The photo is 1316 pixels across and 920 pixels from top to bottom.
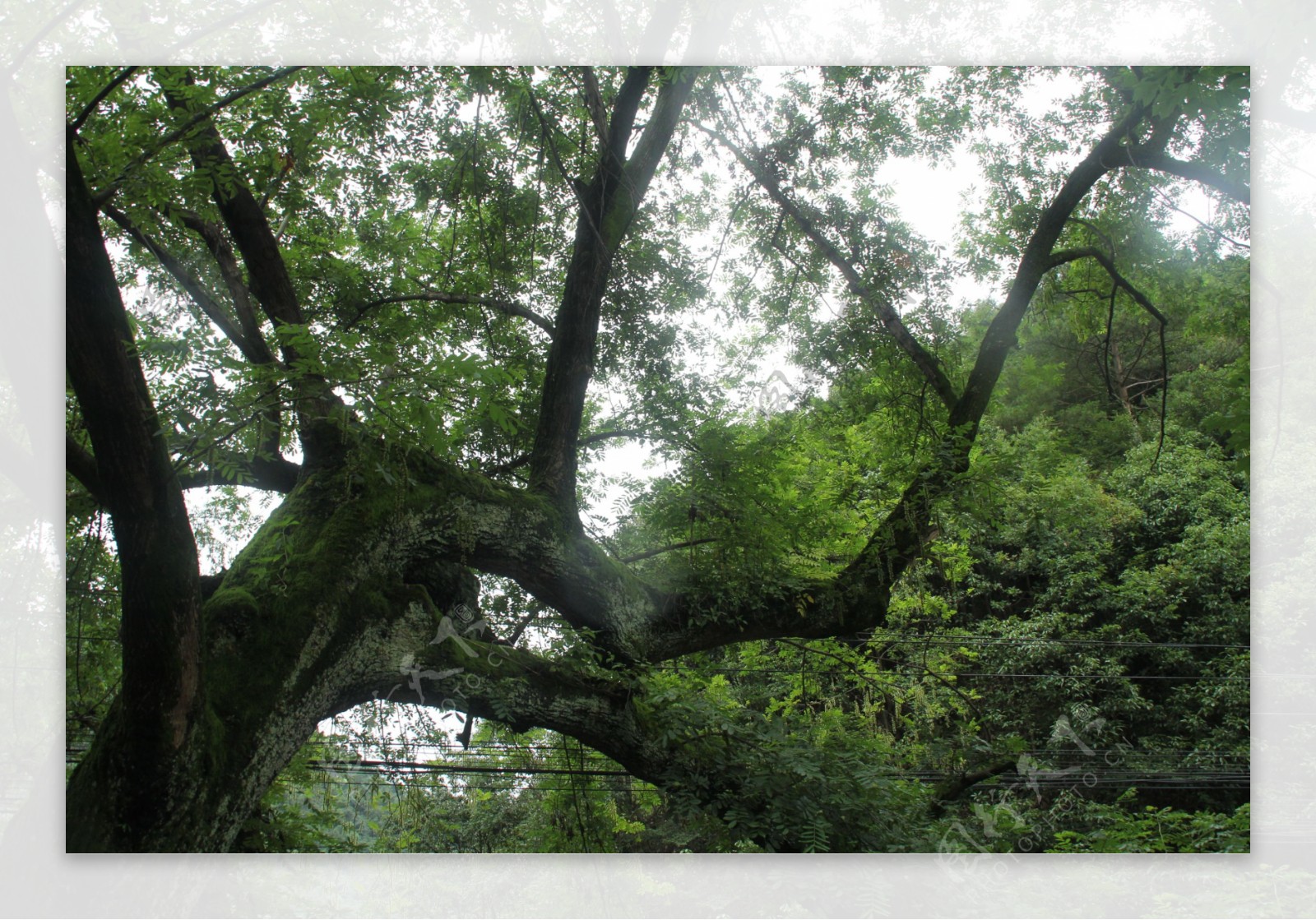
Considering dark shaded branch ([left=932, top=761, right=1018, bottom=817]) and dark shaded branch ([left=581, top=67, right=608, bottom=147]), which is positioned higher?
dark shaded branch ([left=581, top=67, right=608, bottom=147])

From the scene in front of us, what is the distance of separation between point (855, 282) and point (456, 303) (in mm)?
1831

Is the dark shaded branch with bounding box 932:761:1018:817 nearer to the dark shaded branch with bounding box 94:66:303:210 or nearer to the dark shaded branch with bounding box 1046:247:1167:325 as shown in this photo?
the dark shaded branch with bounding box 1046:247:1167:325

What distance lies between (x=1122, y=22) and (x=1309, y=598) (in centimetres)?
211

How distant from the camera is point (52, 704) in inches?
100

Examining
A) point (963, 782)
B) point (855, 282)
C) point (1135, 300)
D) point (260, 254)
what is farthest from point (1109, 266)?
point (260, 254)

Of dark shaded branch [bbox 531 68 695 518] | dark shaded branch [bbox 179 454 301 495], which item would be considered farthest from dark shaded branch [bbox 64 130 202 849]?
dark shaded branch [bbox 531 68 695 518]

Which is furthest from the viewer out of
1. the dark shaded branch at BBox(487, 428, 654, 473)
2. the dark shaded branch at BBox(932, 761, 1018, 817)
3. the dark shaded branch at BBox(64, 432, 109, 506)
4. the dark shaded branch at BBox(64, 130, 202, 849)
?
the dark shaded branch at BBox(487, 428, 654, 473)

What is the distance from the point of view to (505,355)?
386cm

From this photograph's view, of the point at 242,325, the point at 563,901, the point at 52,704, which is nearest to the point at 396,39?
the point at 242,325

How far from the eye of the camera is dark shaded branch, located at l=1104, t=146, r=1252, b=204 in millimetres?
2990

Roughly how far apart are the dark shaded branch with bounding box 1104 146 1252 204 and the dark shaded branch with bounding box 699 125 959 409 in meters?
1.02

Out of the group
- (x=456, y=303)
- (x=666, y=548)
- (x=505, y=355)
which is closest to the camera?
(x=666, y=548)

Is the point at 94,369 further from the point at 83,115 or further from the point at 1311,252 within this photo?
the point at 1311,252

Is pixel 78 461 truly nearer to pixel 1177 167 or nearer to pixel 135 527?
pixel 135 527
